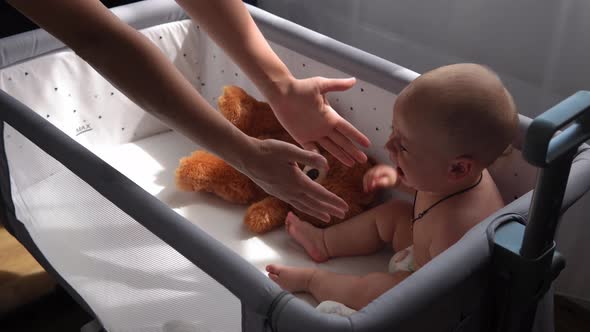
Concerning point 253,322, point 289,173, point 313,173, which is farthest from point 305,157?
point 313,173

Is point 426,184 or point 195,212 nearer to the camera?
point 426,184

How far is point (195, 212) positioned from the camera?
1365 millimetres

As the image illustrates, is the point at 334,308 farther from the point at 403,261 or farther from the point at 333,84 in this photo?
the point at 333,84

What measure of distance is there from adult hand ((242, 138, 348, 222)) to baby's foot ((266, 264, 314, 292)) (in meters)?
0.28

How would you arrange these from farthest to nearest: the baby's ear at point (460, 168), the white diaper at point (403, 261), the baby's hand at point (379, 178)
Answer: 1. the baby's hand at point (379, 178)
2. the white diaper at point (403, 261)
3. the baby's ear at point (460, 168)

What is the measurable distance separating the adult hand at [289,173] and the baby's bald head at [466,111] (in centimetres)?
19

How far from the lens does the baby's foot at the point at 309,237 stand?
4.07 ft

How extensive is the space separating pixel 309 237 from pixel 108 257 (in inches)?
14.9

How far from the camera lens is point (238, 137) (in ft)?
2.91

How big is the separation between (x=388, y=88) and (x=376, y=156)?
16cm

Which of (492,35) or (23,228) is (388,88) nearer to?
(492,35)

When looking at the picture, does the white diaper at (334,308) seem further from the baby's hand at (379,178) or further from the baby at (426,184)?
the baby's hand at (379,178)

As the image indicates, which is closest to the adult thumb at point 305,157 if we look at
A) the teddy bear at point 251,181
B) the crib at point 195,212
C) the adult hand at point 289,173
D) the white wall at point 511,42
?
the adult hand at point 289,173

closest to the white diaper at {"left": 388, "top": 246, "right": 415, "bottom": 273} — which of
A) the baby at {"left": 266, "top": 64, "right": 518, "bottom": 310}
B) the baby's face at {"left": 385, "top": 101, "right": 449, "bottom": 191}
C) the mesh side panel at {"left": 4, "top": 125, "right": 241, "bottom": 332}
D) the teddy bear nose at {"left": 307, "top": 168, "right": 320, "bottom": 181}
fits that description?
the baby at {"left": 266, "top": 64, "right": 518, "bottom": 310}
